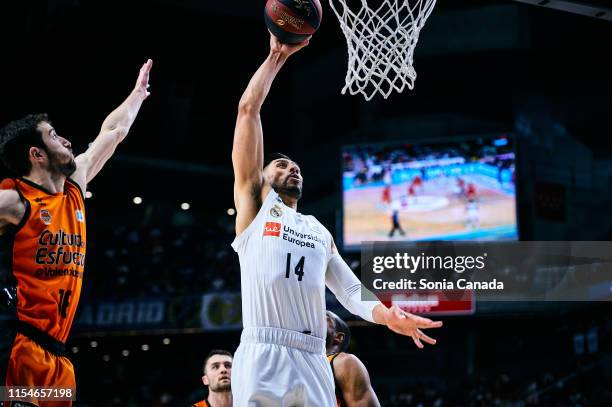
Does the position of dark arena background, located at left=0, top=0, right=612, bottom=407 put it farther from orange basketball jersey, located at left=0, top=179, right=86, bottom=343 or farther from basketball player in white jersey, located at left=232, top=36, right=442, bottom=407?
basketball player in white jersey, located at left=232, top=36, right=442, bottom=407

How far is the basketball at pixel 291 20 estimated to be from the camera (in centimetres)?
472

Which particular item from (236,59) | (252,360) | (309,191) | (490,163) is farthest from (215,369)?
(309,191)

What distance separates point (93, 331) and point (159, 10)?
8.30 meters

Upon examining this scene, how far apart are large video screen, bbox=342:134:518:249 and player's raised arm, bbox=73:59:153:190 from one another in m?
14.5

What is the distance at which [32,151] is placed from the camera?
439 centimetres

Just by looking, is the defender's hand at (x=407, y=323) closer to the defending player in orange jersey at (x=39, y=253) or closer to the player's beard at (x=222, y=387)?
the defending player in orange jersey at (x=39, y=253)

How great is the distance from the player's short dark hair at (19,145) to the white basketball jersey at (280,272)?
1.27 meters

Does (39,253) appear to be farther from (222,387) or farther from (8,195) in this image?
(222,387)

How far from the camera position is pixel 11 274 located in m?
4.20

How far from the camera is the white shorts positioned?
398 cm

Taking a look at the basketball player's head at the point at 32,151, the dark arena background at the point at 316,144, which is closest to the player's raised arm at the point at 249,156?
the basketball player's head at the point at 32,151

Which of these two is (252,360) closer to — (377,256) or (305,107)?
(377,256)

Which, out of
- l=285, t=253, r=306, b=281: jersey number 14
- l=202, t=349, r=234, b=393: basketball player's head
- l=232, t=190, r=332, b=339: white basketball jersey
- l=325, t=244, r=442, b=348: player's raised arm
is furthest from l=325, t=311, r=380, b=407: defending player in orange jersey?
l=202, t=349, r=234, b=393: basketball player's head

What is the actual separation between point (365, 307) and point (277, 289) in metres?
0.66
